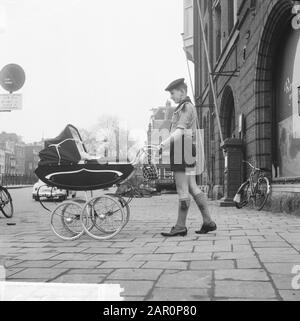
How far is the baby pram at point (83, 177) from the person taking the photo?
229 inches

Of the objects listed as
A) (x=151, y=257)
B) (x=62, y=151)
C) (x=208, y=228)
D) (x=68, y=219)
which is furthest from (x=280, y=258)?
(x=62, y=151)

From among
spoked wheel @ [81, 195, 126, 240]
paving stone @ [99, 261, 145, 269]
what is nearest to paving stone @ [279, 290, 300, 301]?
paving stone @ [99, 261, 145, 269]

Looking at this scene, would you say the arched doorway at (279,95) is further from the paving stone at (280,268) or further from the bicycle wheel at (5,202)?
the paving stone at (280,268)

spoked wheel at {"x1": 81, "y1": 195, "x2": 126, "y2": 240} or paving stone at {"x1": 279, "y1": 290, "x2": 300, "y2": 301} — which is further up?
spoked wheel at {"x1": 81, "y1": 195, "x2": 126, "y2": 240}

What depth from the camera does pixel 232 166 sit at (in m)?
13.6

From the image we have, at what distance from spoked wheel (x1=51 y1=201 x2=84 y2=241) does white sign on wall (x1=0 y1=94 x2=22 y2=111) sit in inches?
70.0

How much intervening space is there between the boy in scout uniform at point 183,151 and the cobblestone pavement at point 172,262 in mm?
306

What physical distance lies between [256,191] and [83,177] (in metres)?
5.86

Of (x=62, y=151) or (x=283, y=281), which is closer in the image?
(x=283, y=281)

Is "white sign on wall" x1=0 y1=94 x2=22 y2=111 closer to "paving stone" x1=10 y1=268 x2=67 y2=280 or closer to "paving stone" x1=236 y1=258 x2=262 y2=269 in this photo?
"paving stone" x1=10 y1=268 x2=67 y2=280

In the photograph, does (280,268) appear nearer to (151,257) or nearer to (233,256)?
(233,256)

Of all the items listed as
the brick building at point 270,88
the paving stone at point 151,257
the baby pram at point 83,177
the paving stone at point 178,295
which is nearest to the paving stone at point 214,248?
the paving stone at point 151,257

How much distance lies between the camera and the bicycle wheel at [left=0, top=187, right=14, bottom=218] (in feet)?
32.6
